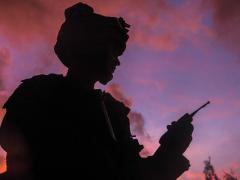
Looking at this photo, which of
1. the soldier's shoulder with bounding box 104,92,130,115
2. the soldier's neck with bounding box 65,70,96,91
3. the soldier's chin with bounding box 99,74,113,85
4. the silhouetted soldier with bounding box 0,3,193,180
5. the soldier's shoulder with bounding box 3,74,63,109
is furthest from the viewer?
the soldier's shoulder with bounding box 104,92,130,115

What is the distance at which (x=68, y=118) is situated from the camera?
3.42 m

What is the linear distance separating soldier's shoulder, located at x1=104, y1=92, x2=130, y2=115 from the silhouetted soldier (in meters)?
0.02

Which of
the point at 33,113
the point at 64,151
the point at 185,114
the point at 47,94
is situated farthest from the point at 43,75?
the point at 185,114

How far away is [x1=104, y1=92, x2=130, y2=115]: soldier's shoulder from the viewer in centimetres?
450

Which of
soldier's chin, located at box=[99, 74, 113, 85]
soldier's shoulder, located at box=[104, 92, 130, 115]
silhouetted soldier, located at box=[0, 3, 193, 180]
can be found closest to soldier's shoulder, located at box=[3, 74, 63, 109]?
silhouetted soldier, located at box=[0, 3, 193, 180]

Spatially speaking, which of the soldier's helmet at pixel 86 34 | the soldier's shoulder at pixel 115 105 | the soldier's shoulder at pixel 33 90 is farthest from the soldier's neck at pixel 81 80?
the soldier's shoulder at pixel 115 105

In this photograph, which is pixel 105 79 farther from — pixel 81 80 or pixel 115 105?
pixel 115 105

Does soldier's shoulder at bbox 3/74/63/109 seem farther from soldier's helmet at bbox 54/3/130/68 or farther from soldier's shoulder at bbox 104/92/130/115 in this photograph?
soldier's shoulder at bbox 104/92/130/115

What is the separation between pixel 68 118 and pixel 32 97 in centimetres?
39

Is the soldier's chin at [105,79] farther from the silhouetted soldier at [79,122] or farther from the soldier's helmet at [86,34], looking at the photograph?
the soldier's helmet at [86,34]

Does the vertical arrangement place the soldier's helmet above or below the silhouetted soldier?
above

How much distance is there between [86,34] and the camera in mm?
4102

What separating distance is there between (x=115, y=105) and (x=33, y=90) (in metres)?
1.42

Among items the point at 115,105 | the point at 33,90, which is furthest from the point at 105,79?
the point at 33,90
